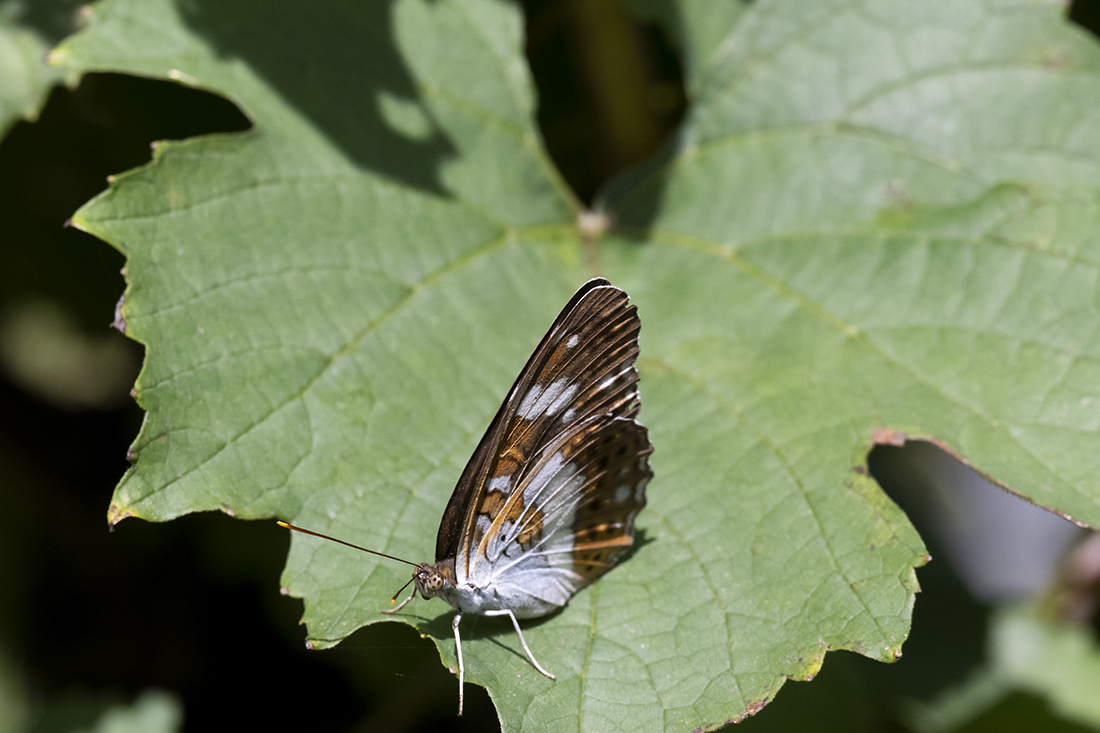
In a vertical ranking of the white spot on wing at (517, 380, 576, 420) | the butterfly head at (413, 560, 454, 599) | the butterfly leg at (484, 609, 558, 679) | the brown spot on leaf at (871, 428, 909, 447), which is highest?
the white spot on wing at (517, 380, 576, 420)

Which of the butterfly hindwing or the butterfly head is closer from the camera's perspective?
the butterfly head

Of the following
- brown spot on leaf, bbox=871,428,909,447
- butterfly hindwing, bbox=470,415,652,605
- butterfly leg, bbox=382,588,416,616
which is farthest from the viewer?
brown spot on leaf, bbox=871,428,909,447

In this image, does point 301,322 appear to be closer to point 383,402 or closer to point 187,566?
point 383,402

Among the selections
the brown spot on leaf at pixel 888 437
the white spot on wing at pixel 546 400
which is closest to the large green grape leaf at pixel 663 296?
the brown spot on leaf at pixel 888 437

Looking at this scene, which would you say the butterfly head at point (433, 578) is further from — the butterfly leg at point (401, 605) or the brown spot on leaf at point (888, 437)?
the brown spot on leaf at point (888, 437)

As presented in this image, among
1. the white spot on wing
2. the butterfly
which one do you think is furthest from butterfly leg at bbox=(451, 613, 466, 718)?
the white spot on wing

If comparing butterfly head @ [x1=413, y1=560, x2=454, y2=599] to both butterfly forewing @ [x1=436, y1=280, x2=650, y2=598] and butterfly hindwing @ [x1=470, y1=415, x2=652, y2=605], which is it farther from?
butterfly hindwing @ [x1=470, y1=415, x2=652, y2=605]

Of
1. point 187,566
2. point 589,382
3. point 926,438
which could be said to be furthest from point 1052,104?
point 187,566
